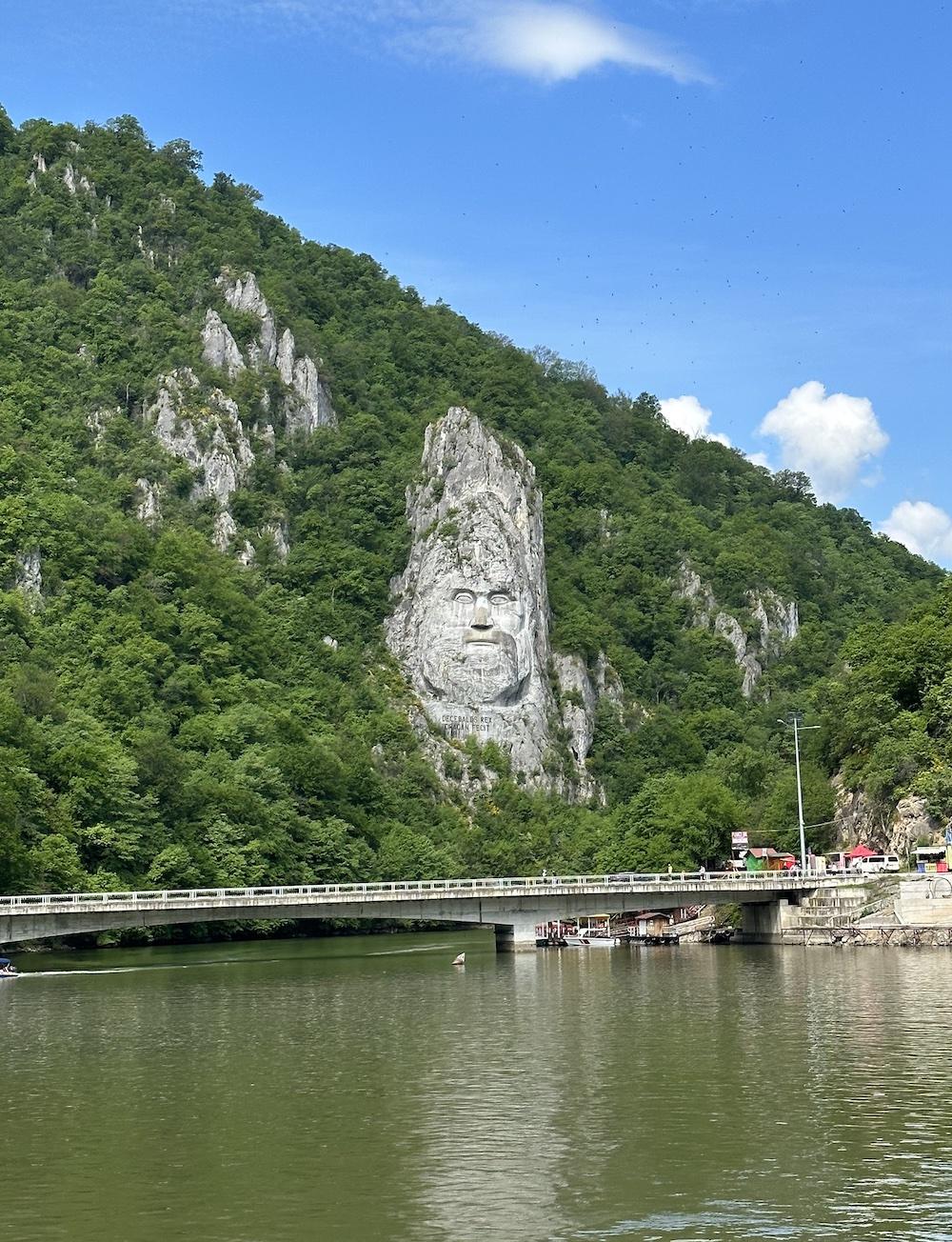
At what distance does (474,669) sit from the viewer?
16888 centimetres

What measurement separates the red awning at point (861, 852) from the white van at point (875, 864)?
3.44 ft

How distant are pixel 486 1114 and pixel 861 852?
67.8 meters

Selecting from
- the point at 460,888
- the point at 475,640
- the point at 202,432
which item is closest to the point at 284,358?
the point at 202,432

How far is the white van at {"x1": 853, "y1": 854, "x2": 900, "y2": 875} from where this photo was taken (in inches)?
3600

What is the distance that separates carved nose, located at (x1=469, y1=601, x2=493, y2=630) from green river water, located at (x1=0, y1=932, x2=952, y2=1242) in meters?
105

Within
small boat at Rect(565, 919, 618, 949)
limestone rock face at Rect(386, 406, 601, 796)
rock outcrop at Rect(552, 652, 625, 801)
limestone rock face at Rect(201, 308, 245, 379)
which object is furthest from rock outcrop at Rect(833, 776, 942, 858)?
limestone rock face at Rect(201, 308, 245, 379)

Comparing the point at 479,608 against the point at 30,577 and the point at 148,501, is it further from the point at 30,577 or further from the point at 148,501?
the point at 30,577

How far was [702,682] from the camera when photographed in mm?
188750

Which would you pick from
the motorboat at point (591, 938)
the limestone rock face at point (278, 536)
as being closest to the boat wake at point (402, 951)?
the motorboat at point (591, 938)

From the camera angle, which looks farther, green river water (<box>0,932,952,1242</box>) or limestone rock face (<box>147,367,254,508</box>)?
limestone rock face (<box>147,367,254,508</box>)

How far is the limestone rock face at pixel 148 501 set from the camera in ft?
559

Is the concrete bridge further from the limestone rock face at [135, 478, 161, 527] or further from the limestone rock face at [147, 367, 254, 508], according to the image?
the limestone rock face at [147, 367, 254, 508]

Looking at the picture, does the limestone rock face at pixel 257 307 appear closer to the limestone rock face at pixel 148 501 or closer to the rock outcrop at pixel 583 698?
the limestone rock face at pixel 148 501

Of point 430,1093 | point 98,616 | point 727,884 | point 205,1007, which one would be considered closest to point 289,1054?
point 430,1093
